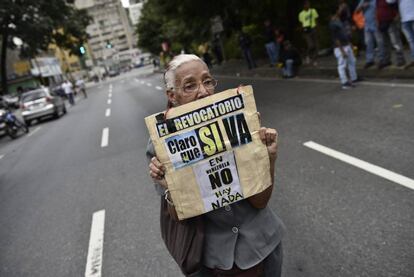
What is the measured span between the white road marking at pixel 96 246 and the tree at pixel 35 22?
30.0 meters

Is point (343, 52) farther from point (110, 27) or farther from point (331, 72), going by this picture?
point (110, 27)

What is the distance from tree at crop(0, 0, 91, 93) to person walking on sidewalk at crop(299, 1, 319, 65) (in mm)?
23925

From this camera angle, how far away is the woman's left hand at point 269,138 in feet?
5.66

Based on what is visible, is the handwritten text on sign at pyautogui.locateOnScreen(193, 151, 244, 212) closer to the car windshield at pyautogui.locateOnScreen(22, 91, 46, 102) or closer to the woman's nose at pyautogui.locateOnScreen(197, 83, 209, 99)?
the woman's nose at pyautogui.locateOnScreen(197, 83, 209, 99)

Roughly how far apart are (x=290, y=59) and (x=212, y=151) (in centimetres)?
1370

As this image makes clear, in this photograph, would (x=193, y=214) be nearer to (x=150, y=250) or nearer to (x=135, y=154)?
(x=150, y=250)

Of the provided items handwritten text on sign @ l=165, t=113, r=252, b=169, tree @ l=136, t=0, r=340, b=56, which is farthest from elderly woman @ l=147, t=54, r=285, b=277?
tree @ l=136, t=0, r=340, b=56

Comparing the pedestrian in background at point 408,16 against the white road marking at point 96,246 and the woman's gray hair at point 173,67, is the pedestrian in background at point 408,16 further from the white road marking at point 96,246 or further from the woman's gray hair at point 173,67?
the woman's gray hair at point 173,67

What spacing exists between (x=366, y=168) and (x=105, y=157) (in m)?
5.96

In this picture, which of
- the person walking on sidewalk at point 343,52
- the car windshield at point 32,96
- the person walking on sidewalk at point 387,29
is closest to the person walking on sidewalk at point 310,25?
the person walking on sidewalk at point 387,29

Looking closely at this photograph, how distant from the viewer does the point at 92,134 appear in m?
13.3

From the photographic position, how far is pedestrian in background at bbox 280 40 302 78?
1439cm

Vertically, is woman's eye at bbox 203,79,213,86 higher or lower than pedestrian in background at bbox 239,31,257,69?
higher

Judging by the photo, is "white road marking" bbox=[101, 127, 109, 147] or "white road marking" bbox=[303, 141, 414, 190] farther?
"white road marking" bbox=[101, 127, 109, 147]
